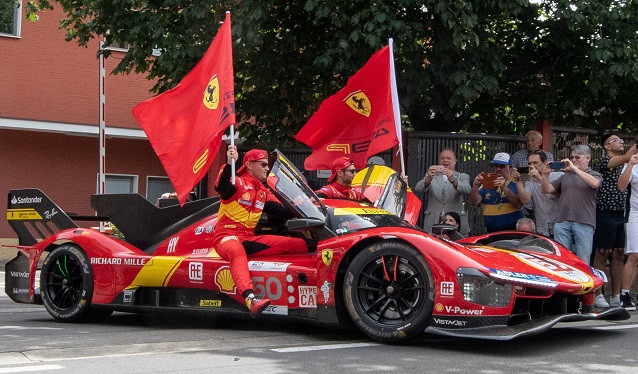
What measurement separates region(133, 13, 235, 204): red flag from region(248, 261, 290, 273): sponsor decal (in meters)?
1.12

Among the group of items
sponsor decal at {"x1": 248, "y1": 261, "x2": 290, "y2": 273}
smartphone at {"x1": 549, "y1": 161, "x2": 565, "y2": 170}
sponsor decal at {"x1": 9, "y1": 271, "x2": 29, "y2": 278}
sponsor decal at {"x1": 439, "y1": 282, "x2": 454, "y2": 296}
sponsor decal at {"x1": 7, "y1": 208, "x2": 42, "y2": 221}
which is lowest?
sponsor decal at {"x1": 439, "y1": 282, "x2": 454, "y2": 296}

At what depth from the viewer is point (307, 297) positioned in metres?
8.01

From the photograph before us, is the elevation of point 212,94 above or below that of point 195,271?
above

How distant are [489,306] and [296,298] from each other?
1.59 metres

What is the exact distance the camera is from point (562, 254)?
8688 mm

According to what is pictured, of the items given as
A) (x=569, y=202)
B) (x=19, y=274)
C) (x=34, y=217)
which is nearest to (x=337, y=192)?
(x=569, y=202)

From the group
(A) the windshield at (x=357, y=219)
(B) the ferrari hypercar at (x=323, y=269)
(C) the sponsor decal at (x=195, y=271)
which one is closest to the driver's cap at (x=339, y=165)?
(B) the ferrari hypercar at (x=323, y=269)

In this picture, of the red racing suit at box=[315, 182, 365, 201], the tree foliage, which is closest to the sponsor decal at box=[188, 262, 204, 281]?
the red racing suit at box=[315, 182, 365, 201]

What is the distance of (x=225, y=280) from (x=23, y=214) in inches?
Answer: 110

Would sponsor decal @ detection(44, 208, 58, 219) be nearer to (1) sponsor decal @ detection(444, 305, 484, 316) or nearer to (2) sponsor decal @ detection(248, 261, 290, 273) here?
(2) sponsor decal @ detection(248, 261, 290, 273)

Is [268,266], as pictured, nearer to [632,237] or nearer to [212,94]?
[212,94]

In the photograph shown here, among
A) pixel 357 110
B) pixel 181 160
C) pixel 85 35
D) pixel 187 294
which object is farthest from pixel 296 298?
pixel 85 35

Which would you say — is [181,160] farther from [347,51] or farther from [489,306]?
[347,51]

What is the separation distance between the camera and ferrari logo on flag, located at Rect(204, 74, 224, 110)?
9422 mm
